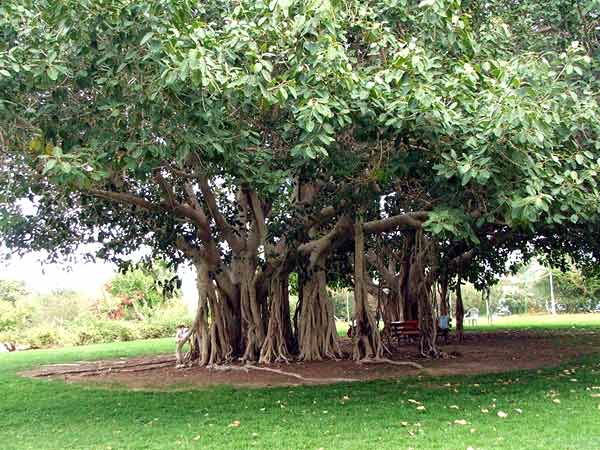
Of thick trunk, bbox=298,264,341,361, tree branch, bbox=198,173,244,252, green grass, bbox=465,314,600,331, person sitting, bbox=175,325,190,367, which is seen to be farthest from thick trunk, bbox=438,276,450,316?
person sitting, bbox=175,325,190,367

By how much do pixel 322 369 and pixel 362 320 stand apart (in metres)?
1.16

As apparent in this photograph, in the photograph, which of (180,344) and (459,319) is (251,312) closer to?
(180,344)

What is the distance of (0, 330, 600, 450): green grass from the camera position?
217 inches

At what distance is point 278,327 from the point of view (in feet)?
38.5

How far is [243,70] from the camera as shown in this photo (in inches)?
225

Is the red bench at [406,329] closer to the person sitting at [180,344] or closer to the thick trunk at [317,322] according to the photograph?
the thick trunk at [317,322]

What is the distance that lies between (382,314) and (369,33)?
11380 mm

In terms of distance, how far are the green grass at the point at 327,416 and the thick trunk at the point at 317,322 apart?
3096 millimetres

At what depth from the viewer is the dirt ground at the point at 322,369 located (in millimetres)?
9773

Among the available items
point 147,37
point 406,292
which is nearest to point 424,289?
point 406,292

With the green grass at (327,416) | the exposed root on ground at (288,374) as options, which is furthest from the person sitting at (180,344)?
the green grass at (327,416)

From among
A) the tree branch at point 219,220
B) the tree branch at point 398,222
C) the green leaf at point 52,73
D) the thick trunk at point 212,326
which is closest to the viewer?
the green leaf at point 52,73

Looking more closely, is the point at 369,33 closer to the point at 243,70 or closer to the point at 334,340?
the point at 243,70

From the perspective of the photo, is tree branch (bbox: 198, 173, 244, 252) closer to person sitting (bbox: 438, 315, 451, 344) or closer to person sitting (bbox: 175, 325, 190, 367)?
person sitting (bbox: 175, 325, 190, 367)
